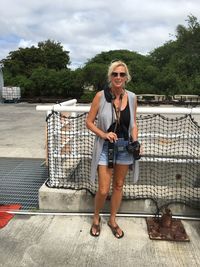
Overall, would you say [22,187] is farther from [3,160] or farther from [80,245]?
[80,245]

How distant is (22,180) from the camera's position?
5.54 meters

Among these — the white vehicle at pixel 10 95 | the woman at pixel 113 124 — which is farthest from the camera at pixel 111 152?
the white vehicle at pixel 10 95

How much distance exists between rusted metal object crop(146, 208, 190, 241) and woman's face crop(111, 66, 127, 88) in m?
1.45

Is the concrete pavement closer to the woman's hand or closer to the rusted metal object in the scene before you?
the rusted metal object

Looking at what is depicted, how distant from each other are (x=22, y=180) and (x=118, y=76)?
285 cm

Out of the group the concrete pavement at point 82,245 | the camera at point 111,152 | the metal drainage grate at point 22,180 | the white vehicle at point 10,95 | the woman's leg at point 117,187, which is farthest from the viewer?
the white vehicle at point 10,95

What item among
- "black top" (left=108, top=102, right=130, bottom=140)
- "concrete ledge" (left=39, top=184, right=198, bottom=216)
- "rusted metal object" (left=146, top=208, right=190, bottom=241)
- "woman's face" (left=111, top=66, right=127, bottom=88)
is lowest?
"rusted metal object" (left=146, top=208, right=190, bottom=241)

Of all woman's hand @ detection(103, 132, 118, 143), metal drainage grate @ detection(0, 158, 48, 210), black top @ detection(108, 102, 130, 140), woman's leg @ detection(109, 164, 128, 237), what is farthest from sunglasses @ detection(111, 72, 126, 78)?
metal drainage grate @ detection(0, 158, 48, 210)

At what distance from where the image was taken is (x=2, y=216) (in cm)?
412

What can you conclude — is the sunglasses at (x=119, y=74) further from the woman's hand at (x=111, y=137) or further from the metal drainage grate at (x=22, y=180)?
the metal drainage grate at (x=22, y=180)

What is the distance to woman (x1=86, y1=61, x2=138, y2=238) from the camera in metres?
3.35

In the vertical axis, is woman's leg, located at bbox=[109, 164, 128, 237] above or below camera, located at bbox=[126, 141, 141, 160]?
below

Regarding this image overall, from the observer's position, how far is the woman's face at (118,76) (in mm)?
3312

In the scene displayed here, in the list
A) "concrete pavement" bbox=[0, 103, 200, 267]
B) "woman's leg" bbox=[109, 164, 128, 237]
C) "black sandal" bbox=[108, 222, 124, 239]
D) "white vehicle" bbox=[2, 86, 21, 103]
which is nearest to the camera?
"concrete pavement" bbox=[0, 103, 200, 267]
